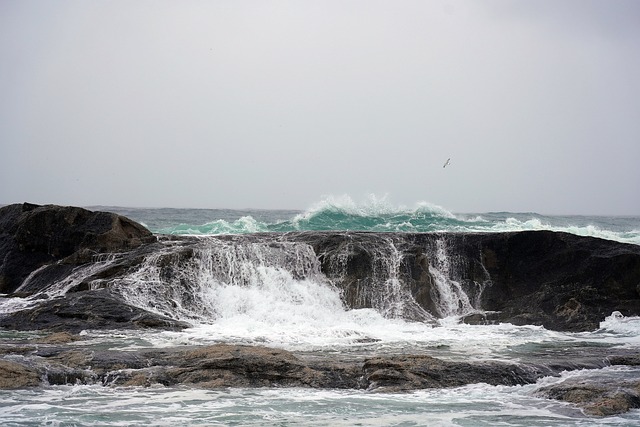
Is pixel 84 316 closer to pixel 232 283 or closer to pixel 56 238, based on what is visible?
pixel 232 283

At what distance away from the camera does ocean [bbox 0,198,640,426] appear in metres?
7.07

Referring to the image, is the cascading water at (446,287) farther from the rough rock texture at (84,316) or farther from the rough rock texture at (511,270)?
the rough rock texture at (84,316)

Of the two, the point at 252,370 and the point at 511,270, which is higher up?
the point at 511,270

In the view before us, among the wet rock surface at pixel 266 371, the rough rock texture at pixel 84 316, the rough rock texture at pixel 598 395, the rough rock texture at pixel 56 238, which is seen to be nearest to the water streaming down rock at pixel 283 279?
the rough rock texture at pixel 84 316

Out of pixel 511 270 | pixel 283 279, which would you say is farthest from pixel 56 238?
pixel 511 270

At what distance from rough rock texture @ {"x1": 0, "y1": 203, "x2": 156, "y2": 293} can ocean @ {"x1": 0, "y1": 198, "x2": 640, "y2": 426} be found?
1515mm

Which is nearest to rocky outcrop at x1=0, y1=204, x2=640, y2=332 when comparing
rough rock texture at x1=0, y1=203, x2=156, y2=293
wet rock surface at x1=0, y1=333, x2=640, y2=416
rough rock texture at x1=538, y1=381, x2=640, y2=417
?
rough rock texture at x1=0, y1=203, x2=156, y2=293

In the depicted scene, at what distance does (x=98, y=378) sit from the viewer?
8.34 metres

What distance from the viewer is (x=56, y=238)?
48.6 ft

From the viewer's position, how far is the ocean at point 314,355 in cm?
707

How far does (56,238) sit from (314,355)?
7103 millimetres

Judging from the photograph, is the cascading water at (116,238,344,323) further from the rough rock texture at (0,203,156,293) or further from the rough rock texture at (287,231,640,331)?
the rough rock texture at (0,203,156,293)

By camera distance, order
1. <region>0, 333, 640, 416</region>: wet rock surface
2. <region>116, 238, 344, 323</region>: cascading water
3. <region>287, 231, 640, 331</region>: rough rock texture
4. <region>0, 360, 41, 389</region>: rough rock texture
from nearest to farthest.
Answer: <region>0, 360, 41, 389</region>: rough rock texture → <region>0, 333, 640, 416</region>: wet rock surface → <region>116, 238, 344, 323</region>: cascading water → <region>287, 231, 640, 331</region>: rough rock texture

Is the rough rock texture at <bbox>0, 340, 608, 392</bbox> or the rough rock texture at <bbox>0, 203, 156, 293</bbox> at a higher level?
the rough rock texture at <bbox>0, 203, 156, 293</bbox>
